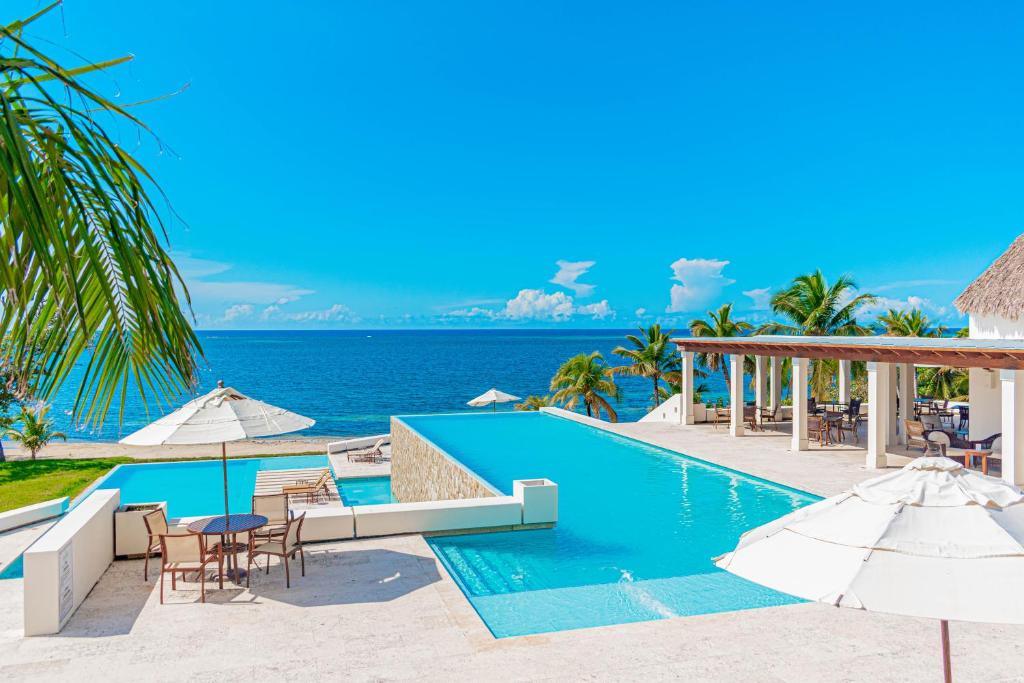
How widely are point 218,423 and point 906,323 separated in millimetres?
32237

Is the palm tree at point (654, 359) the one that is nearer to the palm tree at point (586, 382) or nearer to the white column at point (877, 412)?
the palm tree at point (586, 382)

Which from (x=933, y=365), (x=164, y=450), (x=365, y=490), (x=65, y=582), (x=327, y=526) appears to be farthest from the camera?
(x=164, y=450)

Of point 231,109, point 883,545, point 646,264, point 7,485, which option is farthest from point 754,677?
point 646,264

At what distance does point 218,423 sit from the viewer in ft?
27.2

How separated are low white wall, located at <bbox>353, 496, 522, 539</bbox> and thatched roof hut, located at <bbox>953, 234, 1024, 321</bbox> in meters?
14.4

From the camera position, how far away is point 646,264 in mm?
125875

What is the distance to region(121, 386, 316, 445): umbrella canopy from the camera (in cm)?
802

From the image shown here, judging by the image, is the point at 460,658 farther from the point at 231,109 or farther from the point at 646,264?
the point at 646,264

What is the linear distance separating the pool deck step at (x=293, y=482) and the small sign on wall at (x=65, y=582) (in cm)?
1246

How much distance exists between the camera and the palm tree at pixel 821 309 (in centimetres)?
2966

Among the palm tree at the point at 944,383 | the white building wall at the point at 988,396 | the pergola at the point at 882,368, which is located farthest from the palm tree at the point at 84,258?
the palm tree at the point at 944,383

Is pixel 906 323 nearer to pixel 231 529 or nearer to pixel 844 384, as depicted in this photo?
pixel 844 384

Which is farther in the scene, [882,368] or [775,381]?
[775,381]

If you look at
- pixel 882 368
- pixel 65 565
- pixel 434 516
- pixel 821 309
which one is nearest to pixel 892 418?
pixel 882 368
